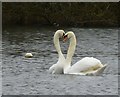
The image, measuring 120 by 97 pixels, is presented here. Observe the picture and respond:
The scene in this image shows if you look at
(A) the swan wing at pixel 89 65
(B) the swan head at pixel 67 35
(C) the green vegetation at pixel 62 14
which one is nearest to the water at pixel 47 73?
(A) the swan wing at pixel 89 65

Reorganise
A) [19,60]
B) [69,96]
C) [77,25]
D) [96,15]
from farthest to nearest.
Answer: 1. [96,15]
2. [77,25]
3. [19,60]
4. [69,96]

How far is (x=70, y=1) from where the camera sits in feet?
169

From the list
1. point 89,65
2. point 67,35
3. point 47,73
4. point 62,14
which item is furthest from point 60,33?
point 62,14

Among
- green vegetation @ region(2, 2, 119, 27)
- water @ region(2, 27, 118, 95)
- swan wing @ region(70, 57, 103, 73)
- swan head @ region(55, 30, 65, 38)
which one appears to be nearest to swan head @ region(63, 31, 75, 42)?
swan head @ region(55, 30, 65, 38)

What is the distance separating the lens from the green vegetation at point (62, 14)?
47438mm

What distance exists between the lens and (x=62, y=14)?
49.4 metres

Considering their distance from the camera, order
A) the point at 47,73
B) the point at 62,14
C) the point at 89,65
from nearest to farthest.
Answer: the point at 89,65
the point at 47,73
the point at 62,14

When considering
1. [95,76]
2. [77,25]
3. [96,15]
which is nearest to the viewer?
[95,76]

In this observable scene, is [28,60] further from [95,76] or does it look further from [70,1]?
[70,1]

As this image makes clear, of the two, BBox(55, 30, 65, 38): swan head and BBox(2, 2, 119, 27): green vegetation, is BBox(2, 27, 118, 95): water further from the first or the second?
BBox(2, 2, 119, 27): green vegetation

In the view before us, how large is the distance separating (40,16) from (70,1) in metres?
4.00

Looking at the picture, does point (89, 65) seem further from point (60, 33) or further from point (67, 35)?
point (60, 33)

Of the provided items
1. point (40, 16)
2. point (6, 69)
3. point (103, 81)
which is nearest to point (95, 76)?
point (103, 81)

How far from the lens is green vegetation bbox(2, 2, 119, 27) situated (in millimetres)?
47438
